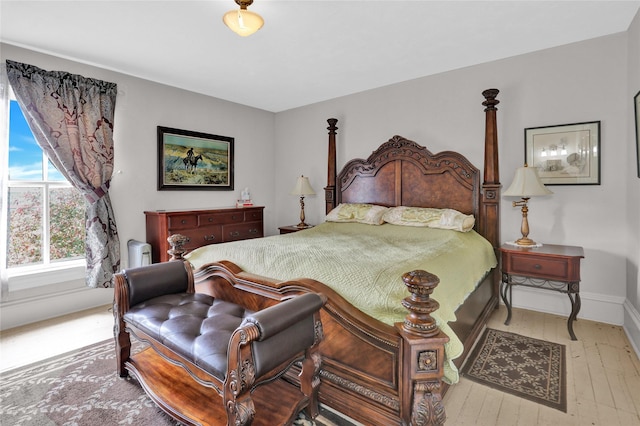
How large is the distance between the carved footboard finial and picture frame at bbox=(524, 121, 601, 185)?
2.49 m

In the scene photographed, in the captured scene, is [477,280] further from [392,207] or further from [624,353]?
[392,207]

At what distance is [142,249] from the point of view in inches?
134

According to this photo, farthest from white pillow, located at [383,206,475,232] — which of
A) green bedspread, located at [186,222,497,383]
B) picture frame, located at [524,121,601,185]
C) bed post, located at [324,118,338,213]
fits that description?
bed post, located at [324,118,338,213]

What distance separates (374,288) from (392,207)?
92.6 inches

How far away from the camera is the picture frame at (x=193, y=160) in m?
3.96

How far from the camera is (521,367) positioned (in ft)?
7.09

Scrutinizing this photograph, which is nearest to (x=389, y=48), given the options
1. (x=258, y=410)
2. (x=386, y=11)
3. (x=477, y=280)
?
(x=386, y=11)

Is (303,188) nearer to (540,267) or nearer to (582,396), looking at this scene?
(540,267)

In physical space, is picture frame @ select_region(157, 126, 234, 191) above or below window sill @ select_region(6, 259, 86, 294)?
above

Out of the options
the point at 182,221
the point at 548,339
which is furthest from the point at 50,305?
the point at 548,339

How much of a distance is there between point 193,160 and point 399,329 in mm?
3674

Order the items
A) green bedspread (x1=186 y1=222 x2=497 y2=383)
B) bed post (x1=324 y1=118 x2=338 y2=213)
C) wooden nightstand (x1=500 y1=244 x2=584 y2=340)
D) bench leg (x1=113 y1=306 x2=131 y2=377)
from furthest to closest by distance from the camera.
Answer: bed post (x1=324 y1=118 x2=338 y2=213) < wooden nightstand (x1=500 y1=244 x2=584 y2=340) < bench leg (x1=113 y1=306 x2=131 y2=377) < green bedspread (x1=186 y1=222 x2=497 y2=383)

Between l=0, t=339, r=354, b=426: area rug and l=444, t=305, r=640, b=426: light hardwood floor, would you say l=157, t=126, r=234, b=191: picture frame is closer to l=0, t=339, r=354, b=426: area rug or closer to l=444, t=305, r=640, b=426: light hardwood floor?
l=0, t=339, r=354, b=426: area rug

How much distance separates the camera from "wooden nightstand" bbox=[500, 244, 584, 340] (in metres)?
2.52
